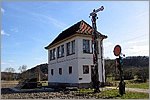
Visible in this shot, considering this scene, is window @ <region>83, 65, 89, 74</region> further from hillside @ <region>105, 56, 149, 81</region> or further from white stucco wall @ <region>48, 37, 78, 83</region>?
hillside @ <region>105, 56, 149, 81</region>

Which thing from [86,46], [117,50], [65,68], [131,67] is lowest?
[131,67]

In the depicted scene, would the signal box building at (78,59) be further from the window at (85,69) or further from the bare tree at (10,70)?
the bare tree at (10,70)

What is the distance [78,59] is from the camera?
2070cm

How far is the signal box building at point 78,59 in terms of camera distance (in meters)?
20.8

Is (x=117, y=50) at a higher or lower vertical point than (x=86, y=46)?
lower

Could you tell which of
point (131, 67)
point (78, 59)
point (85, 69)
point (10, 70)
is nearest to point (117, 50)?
point (78, 59)

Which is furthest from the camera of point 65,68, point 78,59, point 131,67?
point 131,67

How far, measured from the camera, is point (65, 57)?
24109 millimetres

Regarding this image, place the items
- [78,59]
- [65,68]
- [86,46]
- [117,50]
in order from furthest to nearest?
[65,68] < [86,46] < [78,59] < [117,50]

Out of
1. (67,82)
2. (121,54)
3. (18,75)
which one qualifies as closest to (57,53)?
(67,82)

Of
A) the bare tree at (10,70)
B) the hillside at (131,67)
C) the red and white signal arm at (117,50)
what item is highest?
the red and white signal arm at (117,50)

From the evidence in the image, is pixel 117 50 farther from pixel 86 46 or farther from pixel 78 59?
pixel 86 46

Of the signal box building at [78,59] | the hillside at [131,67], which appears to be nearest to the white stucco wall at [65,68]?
the signal box building at [78,59]

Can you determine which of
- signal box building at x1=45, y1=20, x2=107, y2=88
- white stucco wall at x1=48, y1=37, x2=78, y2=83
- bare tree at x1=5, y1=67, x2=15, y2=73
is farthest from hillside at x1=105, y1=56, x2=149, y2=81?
bare tree at x1=5, y1=67, x2=15, y2=73
